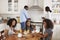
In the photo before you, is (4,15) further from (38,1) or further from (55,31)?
(55,31)

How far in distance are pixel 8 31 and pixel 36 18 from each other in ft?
10.8

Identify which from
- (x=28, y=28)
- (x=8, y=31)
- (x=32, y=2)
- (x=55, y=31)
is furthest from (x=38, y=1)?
(x=8, y=31)

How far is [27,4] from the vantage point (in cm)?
686

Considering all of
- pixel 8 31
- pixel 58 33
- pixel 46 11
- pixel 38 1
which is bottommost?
pixel 58 33

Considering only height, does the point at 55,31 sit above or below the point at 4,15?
below

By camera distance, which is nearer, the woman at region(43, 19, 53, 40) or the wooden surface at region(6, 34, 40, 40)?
the wooden surface at region(6, 34, 40, 40)

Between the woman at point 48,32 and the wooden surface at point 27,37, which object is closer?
the wooden surface at point 27,37

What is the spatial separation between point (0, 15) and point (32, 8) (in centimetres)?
146

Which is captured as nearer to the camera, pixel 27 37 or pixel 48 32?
pixel 27 37

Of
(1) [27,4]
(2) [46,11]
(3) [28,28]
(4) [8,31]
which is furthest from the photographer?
(1) [27,4]

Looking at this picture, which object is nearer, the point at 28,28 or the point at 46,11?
the point at 28,28

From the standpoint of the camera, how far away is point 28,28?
4.42m

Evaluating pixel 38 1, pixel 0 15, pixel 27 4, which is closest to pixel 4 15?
pixel 0 15

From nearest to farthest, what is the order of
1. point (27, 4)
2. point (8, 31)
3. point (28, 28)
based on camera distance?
point (8, 31) → point (28, 28) → point (27, 4)
